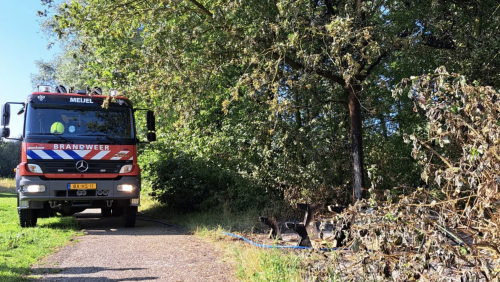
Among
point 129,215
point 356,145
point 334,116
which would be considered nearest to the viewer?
point 356,145

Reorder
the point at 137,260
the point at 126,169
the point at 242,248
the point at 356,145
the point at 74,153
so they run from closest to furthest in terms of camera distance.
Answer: the point at 137,260
the point at 242,248
the point at 356,145
the point at 74,153
the point at 126,169

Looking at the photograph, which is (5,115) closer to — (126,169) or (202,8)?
(126,169)

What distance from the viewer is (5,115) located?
9164 millimetres

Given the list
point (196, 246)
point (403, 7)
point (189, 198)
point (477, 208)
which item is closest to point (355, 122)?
point (403, 7)

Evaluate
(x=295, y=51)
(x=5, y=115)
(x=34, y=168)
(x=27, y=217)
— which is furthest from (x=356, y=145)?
(x=5, y=115)

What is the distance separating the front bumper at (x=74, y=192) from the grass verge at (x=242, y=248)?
1720mm

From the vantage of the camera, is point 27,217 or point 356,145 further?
point 27,217

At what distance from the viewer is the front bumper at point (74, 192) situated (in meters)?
8.74

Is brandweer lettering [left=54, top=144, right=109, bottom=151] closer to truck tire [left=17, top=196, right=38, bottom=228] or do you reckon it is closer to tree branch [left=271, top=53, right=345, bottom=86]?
truck tire [left=17, top=196, right=38, bottom=228]

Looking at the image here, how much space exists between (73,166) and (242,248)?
15.2 feet

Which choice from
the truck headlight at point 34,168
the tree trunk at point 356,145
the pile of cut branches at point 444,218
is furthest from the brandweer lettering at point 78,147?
the pile of cut branches at point 444,218

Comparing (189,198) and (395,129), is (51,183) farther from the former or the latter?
(395,129)

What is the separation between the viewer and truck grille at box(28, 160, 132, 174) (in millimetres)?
8836

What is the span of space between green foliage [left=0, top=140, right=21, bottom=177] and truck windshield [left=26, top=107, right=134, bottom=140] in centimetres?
5102
